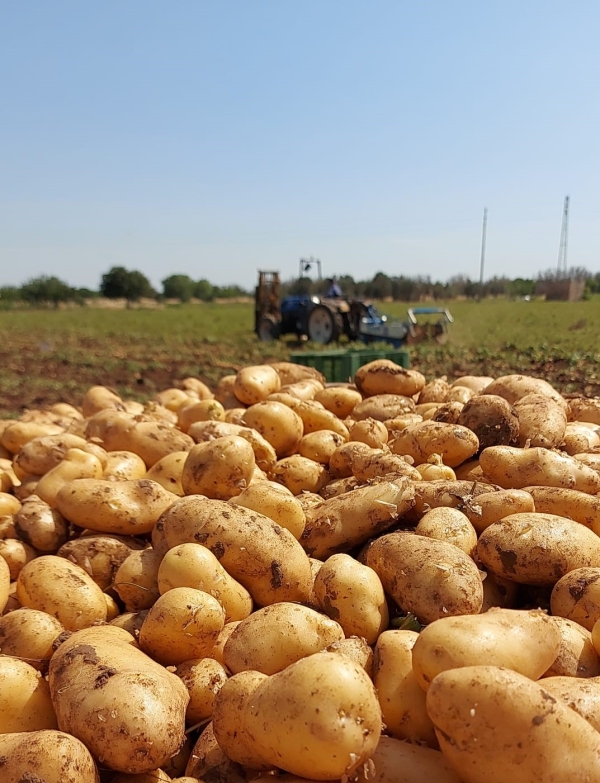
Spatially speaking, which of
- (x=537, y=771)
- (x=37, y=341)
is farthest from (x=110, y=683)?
(x=37, y=341)

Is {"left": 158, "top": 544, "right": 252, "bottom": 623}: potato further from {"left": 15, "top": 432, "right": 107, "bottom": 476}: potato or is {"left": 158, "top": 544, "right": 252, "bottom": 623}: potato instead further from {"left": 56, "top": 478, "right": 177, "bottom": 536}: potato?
{"left": 15, "top": 432, "right": 107, "bottom": 476}: potato

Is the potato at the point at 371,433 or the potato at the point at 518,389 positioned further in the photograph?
the potato at the point at 518,389

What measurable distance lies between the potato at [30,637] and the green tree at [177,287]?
79.8 m

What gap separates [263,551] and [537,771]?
3.96ft

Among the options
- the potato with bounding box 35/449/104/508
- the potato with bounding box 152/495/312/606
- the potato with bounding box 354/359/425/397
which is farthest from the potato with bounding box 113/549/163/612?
the potato with bounding box 354/359/425/397

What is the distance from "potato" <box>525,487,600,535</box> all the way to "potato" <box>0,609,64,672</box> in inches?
79.7

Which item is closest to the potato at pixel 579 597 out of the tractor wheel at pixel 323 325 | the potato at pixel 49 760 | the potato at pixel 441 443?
the potato at pixel 441 443

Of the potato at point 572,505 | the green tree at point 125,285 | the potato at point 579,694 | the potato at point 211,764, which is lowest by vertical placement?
the potato at point 211,764

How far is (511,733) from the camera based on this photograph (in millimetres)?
1509

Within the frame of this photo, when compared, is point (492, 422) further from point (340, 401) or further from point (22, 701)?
point (22, 701)

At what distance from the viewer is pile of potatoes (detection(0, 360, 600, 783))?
5.31ft

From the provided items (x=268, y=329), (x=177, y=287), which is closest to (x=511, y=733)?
(x=268, y=329)

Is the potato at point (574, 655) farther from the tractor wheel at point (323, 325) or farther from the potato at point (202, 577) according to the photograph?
the tractor wheel at point (323, 325)

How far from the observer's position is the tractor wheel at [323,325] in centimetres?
1803
